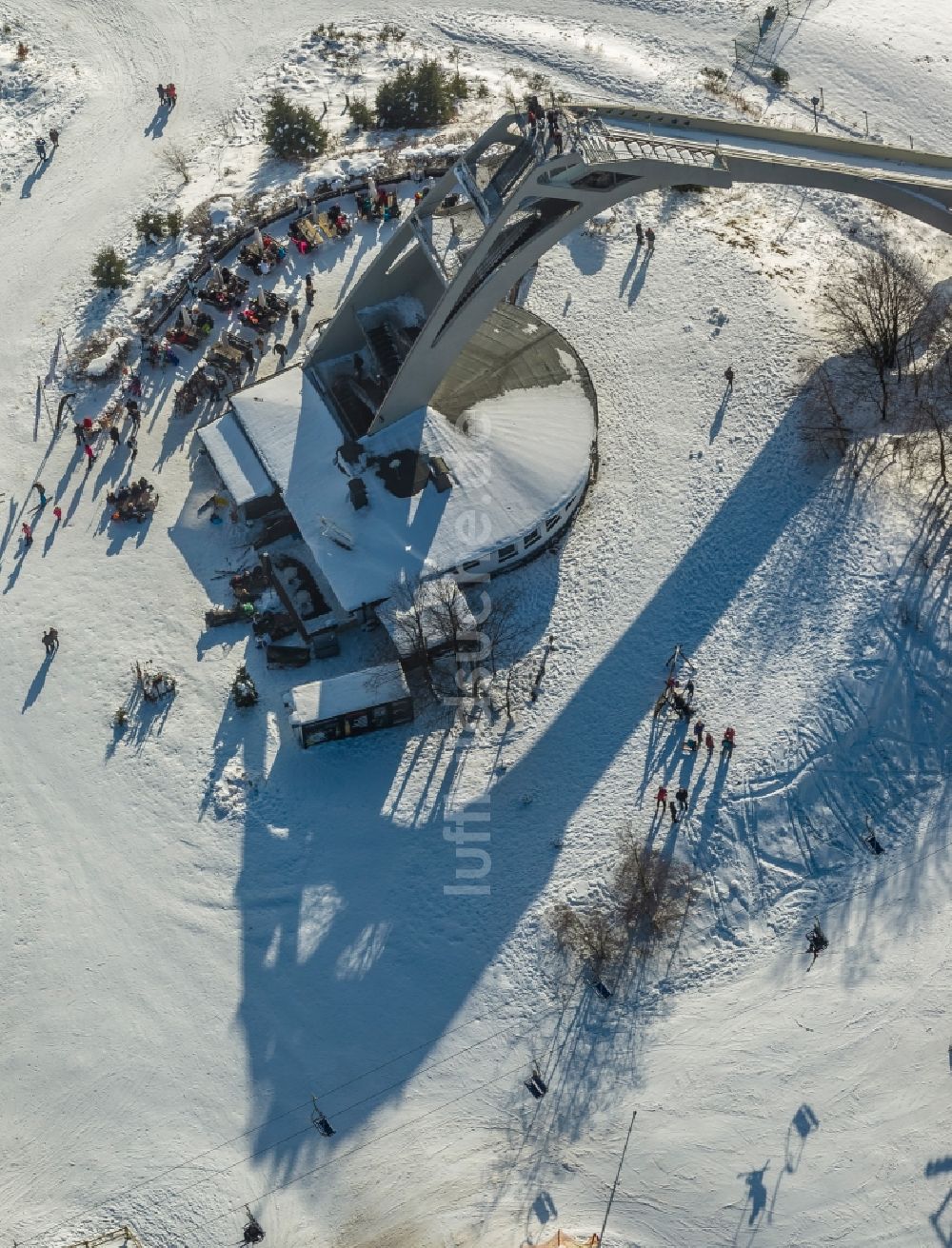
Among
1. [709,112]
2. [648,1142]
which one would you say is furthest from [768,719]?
[709,112]

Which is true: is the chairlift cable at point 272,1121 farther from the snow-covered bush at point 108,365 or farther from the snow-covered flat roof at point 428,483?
the snow-covered bush at point 108,365

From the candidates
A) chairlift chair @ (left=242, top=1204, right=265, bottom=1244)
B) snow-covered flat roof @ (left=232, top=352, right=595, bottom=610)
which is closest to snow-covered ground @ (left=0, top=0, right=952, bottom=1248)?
chairlift chair @ (left=242, top=1204, right=265, bottom=1244)

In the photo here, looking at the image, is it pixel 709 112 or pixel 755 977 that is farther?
pixel 709 112

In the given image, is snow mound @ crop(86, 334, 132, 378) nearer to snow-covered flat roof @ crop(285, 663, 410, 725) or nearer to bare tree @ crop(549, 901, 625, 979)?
snow-covered flat roof @ crop(285, 663, 410, 725)

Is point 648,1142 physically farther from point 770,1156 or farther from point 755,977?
point 755,977

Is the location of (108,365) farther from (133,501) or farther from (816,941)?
(816,941)

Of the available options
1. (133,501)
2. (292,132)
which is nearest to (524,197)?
(133,501)

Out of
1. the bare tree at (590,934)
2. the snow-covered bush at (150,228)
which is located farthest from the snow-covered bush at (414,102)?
the bare tree at (590,934)
